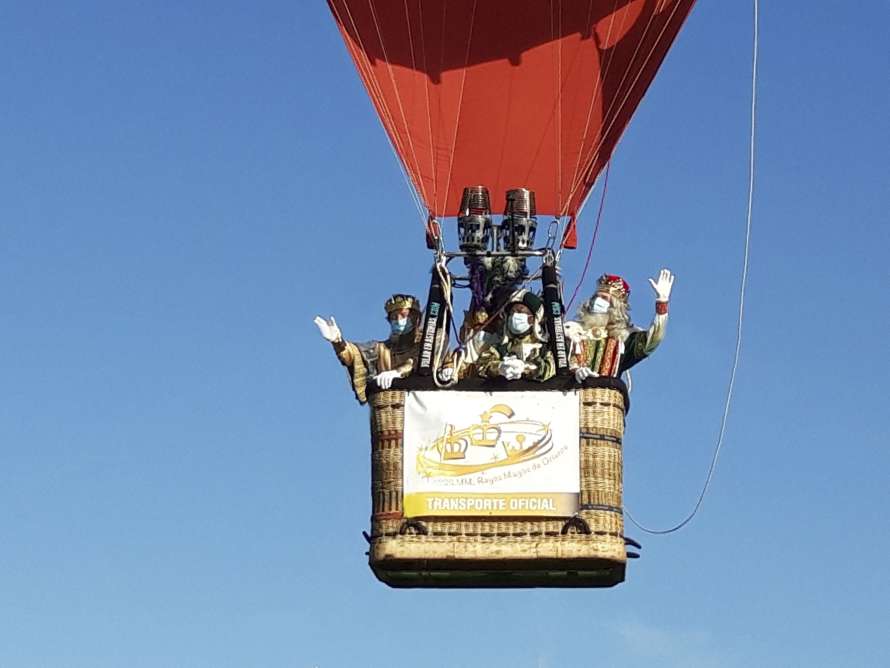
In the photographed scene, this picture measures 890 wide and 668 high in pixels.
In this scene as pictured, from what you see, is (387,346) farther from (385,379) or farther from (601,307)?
(601,307)

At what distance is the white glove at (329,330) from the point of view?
22281 millimetres

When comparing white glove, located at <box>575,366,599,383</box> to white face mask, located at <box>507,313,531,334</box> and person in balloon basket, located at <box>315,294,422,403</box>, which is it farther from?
person in balloon basket, located at <box>315,294,422,403</box>

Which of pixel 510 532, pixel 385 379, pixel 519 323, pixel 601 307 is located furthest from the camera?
pixel 601 307

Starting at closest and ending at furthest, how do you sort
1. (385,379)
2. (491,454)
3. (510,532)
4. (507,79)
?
(510,532), (491,454), (385,379), (507,79)

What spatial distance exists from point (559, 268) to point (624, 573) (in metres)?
2.18

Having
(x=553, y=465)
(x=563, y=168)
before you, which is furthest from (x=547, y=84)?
(x=553, y=465)

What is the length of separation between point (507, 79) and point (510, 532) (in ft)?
13.7

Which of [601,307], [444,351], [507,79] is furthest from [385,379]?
[507,79]

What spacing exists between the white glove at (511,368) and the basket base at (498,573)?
1.26 meters

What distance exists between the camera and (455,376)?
71.4 ft

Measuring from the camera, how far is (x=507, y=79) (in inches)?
947

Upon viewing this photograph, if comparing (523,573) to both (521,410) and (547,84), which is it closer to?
(521,410)

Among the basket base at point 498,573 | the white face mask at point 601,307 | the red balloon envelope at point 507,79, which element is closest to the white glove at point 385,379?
the basket base at point 498,573

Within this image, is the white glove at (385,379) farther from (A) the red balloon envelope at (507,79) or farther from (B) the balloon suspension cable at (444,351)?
(A) the red balloon envelope at (507,79)
